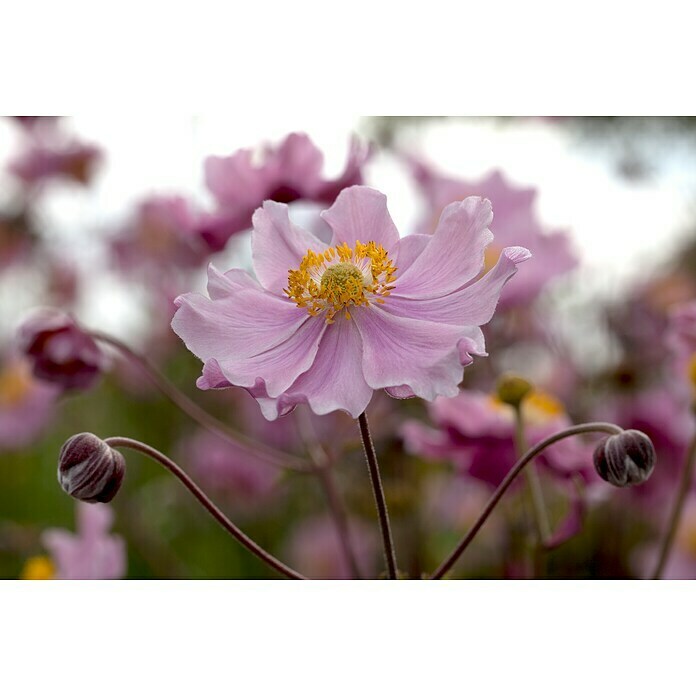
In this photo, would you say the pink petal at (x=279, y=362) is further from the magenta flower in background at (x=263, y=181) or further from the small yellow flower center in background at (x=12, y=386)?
the small yellow flower center in background at (x=12, y=386)

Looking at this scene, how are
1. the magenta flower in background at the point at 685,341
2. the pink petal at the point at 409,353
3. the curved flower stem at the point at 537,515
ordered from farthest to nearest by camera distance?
1. the magenta flower in background at the point at 685,341
2. the curved flower stem at the point at 537,515
3. the pink petal at the point at 409,353

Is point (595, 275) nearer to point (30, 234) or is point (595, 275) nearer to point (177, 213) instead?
point (177, 213)

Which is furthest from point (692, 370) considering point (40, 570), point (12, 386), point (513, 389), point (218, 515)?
point (12, 386)

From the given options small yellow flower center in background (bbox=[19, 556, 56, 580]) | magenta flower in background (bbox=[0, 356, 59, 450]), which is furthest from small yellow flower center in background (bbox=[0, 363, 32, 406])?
small yellow flower center in background (bbox=[19, 556, 56, 580])

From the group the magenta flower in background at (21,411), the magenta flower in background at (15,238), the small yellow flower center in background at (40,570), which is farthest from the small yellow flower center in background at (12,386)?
the small yellow flower center in background at (40,570)

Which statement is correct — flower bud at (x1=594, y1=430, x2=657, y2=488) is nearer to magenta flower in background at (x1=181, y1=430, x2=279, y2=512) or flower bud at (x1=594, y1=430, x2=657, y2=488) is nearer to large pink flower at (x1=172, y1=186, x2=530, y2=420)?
large pink flower at (x1=172, y1=186, x2=530, y2=420)
